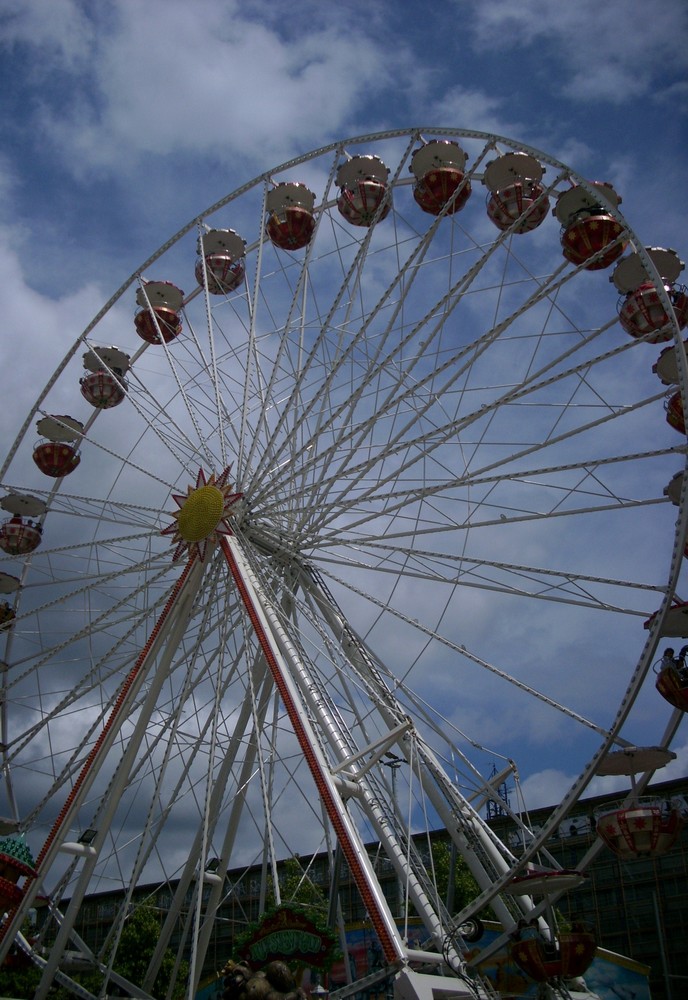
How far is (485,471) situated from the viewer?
14.0 m

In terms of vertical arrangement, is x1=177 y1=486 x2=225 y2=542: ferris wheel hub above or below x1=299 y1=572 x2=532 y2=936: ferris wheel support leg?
above

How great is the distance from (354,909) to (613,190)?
31.0 meters

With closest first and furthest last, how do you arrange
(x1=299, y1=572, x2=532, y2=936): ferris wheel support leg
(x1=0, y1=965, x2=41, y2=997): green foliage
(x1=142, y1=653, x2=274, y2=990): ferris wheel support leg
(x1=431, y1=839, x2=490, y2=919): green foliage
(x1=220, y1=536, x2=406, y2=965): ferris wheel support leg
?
(x1=220, y1=536, x2=406, y2=965): ferris wheel support leg, (x1=299, y1=572, x2=532, y2=936): ferris wheel support leg, (x1=142, y1=653, x2=274, y2=990): ferris wheel support leg, (x1=431, y1=839, x2=490, y2=919): green foliage, (x1=0, y1=965, x2=41, y2=997): green foliage

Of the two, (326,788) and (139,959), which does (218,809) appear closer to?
(326,788)

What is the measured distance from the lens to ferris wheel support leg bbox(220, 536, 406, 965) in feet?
32.1

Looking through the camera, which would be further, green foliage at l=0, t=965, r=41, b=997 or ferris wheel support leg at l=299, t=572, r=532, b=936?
green foliage at l=0, t=965, r=41, b=997

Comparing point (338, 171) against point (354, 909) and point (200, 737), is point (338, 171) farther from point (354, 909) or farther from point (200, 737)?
point (354, 909)

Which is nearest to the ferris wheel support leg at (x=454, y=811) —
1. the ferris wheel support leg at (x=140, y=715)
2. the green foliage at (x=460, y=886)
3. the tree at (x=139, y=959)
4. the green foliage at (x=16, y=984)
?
the ferris wheel support leg at (x=140, y=715)

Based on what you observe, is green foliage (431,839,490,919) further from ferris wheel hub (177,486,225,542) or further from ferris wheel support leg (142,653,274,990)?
ferris wheel hub (177,486,225,542)

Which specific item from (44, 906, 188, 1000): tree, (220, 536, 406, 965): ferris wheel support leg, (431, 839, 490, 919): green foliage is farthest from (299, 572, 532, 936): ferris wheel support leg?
(44, 906, 188, 1000): tree

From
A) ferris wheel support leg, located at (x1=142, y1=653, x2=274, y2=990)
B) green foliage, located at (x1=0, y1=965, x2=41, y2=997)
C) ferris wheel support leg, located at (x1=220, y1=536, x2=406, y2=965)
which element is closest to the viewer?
ferris wheel support leg, located at (x1=220, y1=536, x2=406, y2=965)

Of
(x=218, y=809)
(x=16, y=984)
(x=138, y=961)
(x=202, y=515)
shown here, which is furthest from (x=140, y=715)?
(x=16, y=984)

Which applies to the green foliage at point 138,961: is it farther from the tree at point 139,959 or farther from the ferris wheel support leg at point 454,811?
the ferris wheel support leg at point 454,811

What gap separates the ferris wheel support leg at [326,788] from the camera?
Answer: 32.1ft
